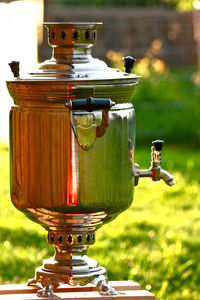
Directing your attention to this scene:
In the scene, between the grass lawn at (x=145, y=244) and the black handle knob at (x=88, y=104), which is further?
the grass lawn at (x=145, y=244)

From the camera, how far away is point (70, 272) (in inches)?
105

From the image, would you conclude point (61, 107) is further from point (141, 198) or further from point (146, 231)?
point (141, 198)

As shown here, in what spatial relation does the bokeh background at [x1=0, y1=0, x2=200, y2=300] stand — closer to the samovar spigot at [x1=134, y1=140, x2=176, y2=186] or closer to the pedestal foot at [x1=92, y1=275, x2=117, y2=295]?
the samovar spigot at [x1=134, y1=140, x2=176, y2=186]

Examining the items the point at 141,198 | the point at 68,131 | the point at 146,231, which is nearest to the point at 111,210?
the point at 68,131

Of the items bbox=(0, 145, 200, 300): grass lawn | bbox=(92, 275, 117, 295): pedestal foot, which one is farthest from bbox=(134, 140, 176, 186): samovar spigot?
bbox=(0, 145, 200, 300): grass lawn

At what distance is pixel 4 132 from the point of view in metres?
9.70

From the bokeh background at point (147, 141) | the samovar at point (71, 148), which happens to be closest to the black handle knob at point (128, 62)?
the samovar at point (71, 148)

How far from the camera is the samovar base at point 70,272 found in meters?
2.64

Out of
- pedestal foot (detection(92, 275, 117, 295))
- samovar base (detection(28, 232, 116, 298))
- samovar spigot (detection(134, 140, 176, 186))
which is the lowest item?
pedestal foot (detection(92, 275, 117, 295))

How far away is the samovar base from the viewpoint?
2.64m

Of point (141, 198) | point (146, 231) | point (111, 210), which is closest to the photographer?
point (111, 210)

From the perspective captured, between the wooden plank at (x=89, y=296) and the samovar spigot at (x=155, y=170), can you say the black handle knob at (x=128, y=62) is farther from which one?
the wooden plank at (x=89, y=296)

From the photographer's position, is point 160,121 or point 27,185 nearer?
point 27,185

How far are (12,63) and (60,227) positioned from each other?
1.94 feet
